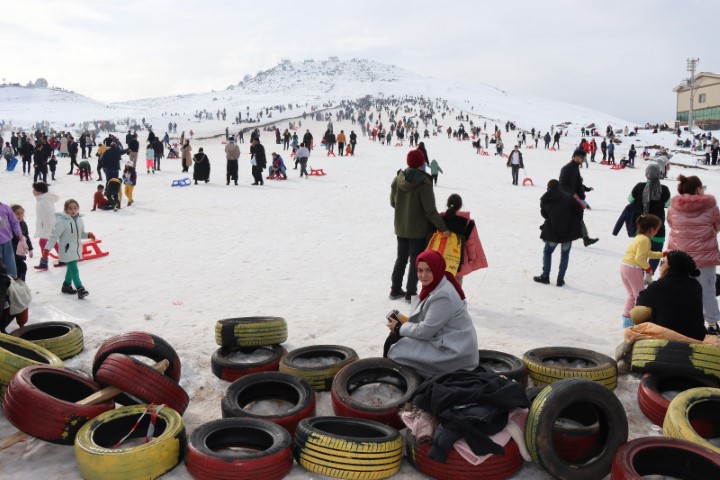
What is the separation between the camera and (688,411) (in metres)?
3.92

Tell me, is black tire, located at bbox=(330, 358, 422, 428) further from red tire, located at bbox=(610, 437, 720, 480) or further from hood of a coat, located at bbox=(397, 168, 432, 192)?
hood of a coat, located at bbox=(397, 168, 432, 192)

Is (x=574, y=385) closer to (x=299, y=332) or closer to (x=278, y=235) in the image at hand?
(x=299, y=332)

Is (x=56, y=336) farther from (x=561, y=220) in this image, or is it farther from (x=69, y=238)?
(x=561, y=220)

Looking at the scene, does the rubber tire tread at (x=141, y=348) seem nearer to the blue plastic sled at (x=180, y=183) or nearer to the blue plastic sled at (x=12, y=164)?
the blue plastic sled at (x=180, y=183)

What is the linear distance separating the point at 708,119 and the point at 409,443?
7602 centimetres

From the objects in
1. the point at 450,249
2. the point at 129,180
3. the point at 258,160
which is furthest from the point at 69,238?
the point at 258,160

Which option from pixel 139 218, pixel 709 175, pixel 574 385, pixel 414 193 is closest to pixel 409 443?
pixel 574 385

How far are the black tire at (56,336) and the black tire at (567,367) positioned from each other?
461 cm

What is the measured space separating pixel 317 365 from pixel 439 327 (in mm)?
1346

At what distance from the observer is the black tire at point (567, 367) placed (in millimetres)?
4703

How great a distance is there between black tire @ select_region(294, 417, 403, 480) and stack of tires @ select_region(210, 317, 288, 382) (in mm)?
1592

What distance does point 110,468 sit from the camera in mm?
3475

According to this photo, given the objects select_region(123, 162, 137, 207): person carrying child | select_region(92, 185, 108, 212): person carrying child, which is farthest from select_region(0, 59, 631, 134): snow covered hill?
select_region(92, 185, 108, 212): person carrying child

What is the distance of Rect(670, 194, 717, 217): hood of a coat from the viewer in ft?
21.1
